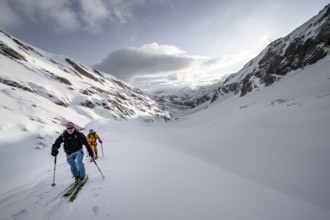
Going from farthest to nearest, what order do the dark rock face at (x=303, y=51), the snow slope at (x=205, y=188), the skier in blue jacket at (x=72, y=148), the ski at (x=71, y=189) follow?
the dark rock face at (x=303, y=51)
the skier in blue jacket at (x=72, y=148)
the ski at (x=71, y=189)
the snow slope at (x=205, y=188)

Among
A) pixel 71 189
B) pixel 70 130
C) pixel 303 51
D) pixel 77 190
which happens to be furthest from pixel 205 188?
pixel 303 51

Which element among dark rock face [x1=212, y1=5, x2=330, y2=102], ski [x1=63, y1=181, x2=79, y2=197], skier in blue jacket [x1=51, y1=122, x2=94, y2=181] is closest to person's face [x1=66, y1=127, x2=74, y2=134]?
skier in blue jacket [x1=51, y1=122, x2=94, y2=181]

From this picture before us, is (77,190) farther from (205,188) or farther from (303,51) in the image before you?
(303,51)

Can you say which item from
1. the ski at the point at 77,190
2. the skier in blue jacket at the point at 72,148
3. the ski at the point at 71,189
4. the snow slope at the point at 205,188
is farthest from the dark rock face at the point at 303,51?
the ski at the point at 71,189

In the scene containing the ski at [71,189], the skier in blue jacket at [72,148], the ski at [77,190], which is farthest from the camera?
the skier in blue jacket at [72,148]

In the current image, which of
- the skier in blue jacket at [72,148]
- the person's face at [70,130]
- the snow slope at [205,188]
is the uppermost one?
the person's face at [70,130]

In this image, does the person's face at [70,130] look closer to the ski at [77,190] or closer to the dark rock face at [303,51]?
the ski at [77,190]

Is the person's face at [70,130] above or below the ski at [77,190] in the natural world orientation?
above

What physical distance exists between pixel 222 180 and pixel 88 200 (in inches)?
174

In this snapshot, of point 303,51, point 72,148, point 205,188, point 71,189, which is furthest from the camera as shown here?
point 303,51

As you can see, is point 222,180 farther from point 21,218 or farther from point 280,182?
point 21,218

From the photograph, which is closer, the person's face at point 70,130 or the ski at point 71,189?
the ski at point 71,189

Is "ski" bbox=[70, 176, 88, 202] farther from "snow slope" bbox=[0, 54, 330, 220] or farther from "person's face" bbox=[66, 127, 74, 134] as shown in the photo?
"person's face" bbox=[66, 127, 74, 134]

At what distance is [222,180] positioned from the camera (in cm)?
563
